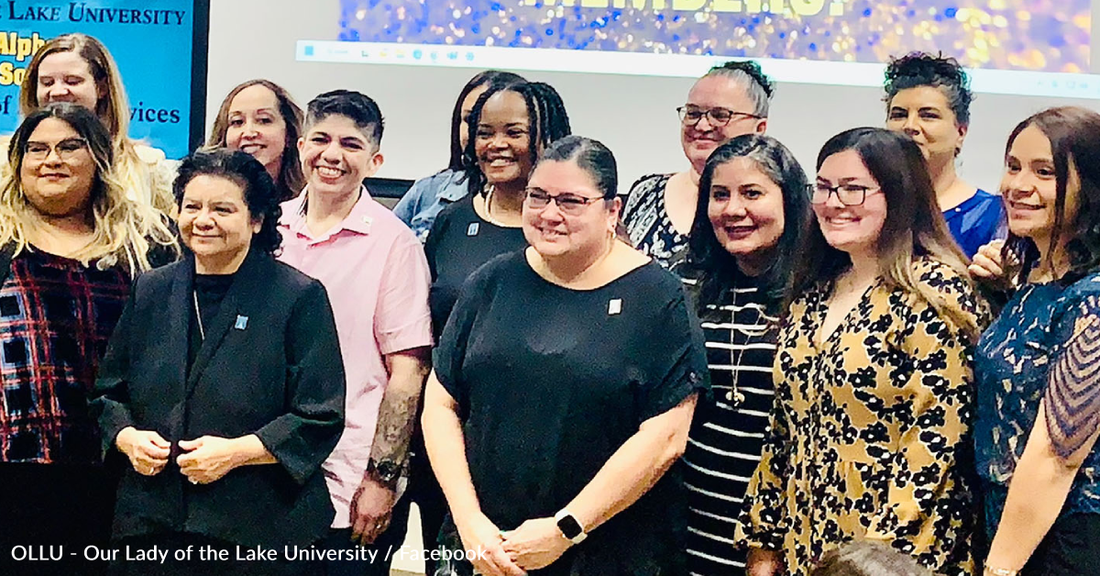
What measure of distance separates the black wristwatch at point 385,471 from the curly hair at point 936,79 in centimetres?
136

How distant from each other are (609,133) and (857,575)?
161cm

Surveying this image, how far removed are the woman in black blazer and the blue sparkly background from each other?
70 cm

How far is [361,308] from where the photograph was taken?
7.97 feet

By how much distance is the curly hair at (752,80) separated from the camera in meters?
2.44

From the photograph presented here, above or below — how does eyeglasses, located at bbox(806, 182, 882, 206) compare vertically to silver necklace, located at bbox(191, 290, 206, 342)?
above

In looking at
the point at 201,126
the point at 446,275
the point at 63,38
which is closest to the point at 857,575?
the point at 446,275

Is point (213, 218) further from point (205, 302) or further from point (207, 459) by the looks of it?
point (207, 459)

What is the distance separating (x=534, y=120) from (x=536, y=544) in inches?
36.6

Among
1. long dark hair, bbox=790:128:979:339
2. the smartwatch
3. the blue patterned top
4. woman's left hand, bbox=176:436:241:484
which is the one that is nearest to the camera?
the blue patterned top

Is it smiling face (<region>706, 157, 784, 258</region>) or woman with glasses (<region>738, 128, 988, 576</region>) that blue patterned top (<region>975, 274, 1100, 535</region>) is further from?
smiling face (<region>706, 157, 784, 258</region>)

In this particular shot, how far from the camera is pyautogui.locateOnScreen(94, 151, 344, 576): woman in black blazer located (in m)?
2.30

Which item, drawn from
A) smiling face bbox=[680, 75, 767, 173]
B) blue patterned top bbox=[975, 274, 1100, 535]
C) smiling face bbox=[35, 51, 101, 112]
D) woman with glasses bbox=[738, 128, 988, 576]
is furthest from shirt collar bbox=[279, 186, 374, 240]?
blue patterned top bbox=[975, 274, 1100, 535]

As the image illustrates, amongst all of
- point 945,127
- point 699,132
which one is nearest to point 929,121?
point 945,127

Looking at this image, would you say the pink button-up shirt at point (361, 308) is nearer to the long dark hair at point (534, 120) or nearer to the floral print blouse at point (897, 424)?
the long dark hair at point (534, 120)
